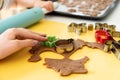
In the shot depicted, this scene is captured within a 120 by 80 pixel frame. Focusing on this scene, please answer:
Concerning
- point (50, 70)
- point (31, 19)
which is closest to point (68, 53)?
point (50, 70)

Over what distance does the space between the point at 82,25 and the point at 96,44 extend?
10cm

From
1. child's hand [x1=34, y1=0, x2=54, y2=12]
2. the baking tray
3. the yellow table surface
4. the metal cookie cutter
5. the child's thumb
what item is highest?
child's hand [x1=34, y1=0, x2=54, y2=12]

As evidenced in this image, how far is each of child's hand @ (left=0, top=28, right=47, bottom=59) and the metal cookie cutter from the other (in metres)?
0.04

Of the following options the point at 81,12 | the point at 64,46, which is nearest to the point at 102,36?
the point at 64,46

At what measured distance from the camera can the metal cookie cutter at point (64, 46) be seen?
23.0 inches

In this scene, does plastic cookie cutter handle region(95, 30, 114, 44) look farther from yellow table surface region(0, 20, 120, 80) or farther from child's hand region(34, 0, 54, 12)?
child's hand region(34, 0, 54, 12)

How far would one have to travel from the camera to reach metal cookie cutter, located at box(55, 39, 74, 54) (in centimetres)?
58

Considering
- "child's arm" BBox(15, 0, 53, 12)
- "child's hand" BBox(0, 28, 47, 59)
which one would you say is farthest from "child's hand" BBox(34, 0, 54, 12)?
"child's hand" BBox(0, 28, 47, 59)

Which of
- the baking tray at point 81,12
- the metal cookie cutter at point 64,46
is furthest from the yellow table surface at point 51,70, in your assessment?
the baking tray at point 81,12

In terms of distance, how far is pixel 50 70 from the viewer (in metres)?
0.53

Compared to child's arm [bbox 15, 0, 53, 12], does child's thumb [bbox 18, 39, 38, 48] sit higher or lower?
lower

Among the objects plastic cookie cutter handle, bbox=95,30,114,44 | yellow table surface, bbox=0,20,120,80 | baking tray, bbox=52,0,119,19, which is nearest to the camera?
yellow table surface, bbox=0,20,120,80

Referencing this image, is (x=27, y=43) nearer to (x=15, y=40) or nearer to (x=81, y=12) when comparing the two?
(x=15, y=40)

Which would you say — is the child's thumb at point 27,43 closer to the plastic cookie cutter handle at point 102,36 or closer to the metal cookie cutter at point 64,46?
the metal cookie cutter at point 64,46
